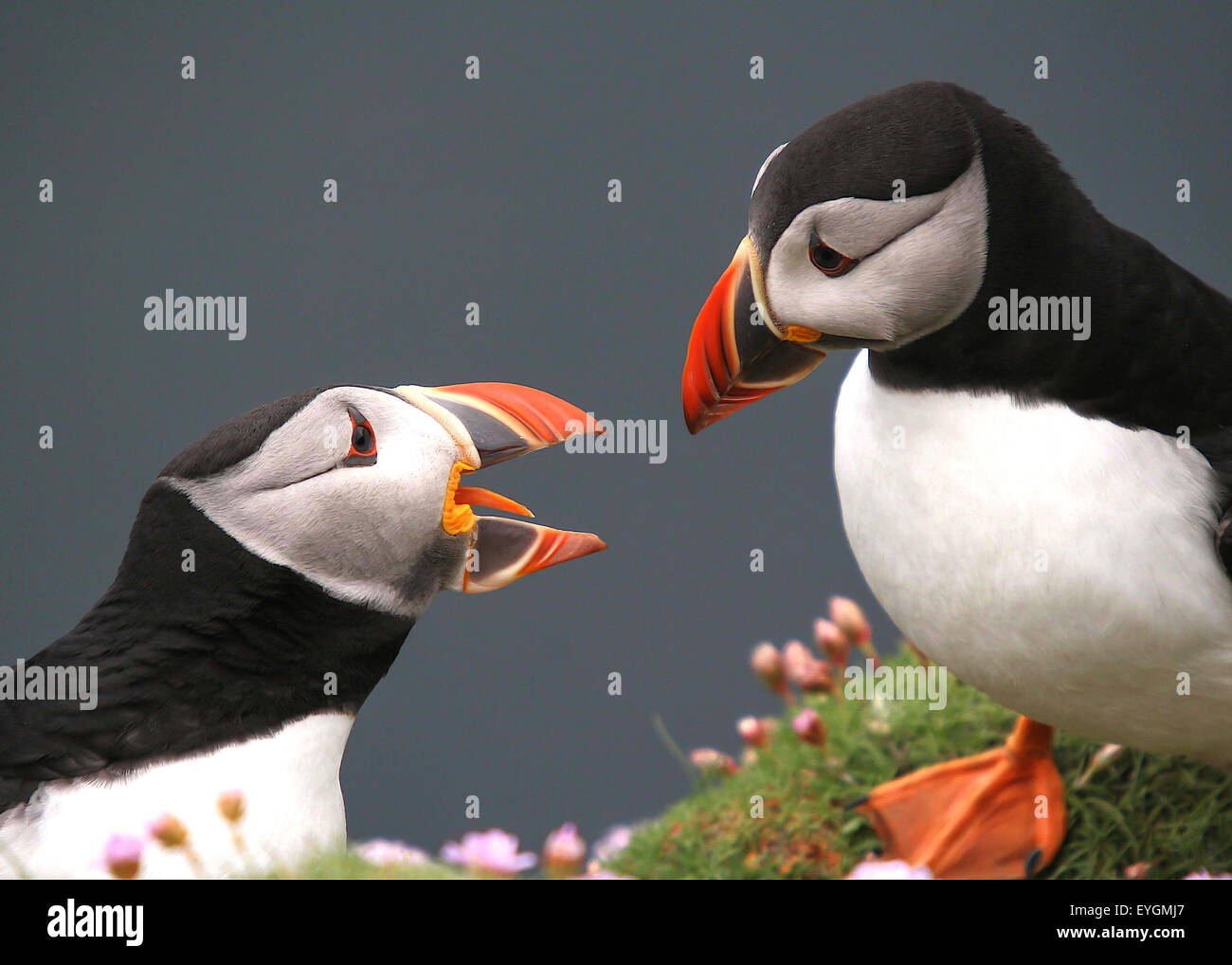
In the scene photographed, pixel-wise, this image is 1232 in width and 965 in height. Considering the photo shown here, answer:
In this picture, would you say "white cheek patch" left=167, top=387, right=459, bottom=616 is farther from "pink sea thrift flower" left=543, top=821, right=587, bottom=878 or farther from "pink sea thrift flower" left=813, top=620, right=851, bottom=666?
"pink sea thrift flower" left=813, top=620, right=851, bottom=666

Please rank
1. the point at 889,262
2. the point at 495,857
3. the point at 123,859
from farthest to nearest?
1. the point at 889,262
2. the point at 495,857
3. the point at 123,859

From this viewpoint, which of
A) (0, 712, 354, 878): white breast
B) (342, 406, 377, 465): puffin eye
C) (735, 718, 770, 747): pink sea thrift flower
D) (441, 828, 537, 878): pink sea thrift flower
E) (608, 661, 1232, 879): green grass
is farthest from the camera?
(735, 718, 770, 747): pink sea thrift flower

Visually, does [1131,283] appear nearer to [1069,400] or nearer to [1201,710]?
[1069,400]

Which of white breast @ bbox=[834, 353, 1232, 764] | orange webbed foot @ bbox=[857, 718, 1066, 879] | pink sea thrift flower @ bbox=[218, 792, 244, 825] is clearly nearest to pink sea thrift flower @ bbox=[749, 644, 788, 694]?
orange webbed foot @ bbox=[857, 718, 1066, 879]

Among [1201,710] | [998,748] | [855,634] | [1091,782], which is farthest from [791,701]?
[1201,710]

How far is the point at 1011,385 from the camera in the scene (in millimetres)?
1583

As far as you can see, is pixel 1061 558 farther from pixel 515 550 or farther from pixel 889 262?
pixel 515 550

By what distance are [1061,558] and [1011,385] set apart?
0.73ft

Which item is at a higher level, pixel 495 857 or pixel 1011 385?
pixel 1011 385

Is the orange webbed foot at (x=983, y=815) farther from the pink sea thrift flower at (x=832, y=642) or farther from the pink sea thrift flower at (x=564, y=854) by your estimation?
the pink sea thrift flower at (x=564, y=854)

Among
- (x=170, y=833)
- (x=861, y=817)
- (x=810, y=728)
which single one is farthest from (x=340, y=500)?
(x=861, y=817)

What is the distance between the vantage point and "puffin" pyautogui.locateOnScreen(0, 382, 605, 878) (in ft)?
4.71

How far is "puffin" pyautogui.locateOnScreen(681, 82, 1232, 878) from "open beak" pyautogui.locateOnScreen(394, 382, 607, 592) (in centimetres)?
20
